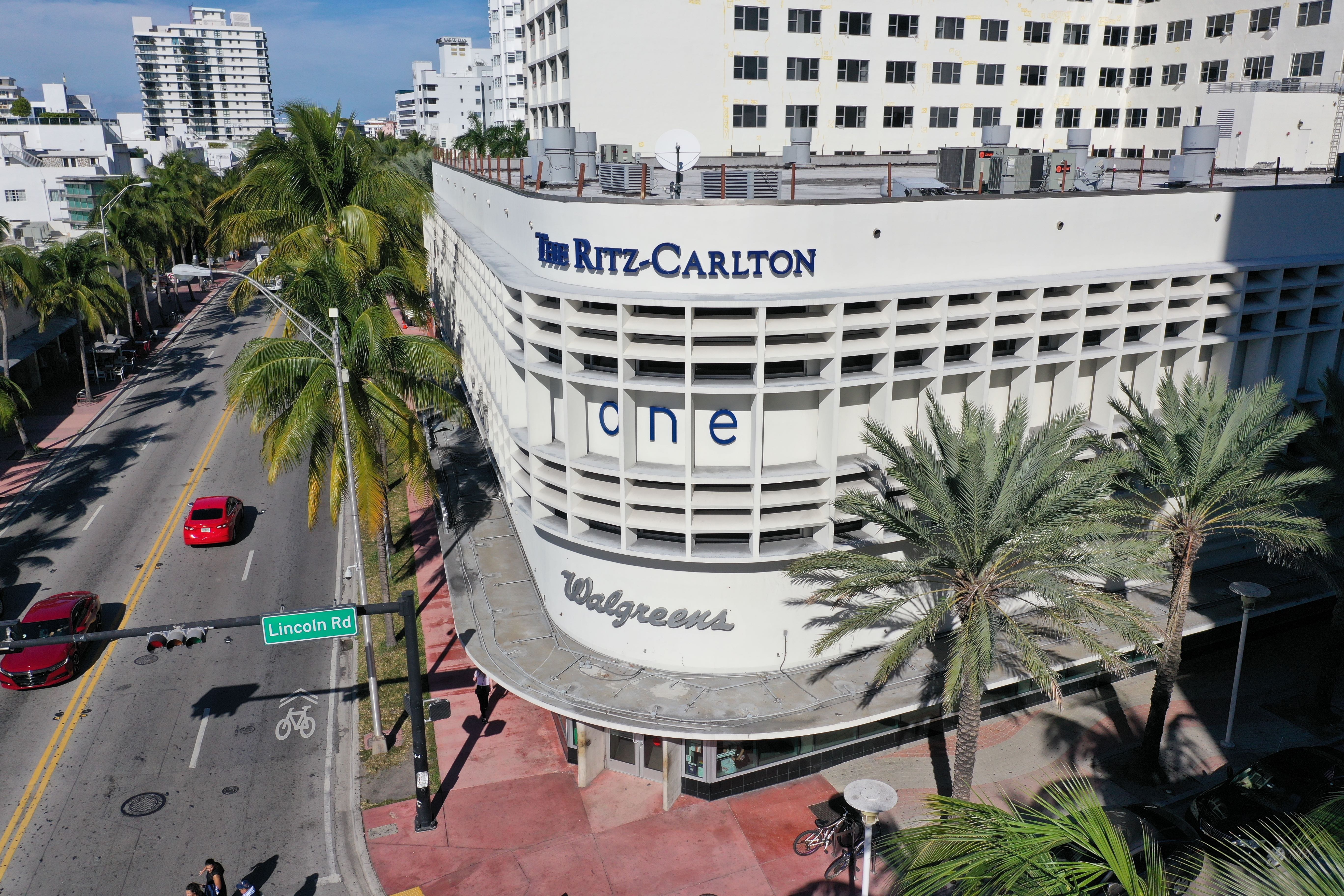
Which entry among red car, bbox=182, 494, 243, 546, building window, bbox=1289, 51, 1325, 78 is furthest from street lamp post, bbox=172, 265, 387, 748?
building window, bbox=1289, 51, 1325, 78

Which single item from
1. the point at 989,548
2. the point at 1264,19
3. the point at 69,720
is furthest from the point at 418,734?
the point at 1264,19

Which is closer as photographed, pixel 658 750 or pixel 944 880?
pixel 944 880

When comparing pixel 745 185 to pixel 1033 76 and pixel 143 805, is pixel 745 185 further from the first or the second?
pixel 1033 76

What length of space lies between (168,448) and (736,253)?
35.8m

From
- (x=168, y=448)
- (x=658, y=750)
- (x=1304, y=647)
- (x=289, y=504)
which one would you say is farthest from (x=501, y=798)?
(x=168, y=448)

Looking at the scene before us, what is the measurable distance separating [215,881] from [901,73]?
43324 millimetres

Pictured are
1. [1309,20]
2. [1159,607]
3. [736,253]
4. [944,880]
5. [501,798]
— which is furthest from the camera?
[1309,20]

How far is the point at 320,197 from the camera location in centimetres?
3809

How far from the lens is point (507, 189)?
84.9 feet

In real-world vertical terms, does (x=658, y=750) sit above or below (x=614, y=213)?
below

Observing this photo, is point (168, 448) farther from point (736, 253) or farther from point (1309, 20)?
point (1309, 20)

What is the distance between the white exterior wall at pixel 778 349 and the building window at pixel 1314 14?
26.0m

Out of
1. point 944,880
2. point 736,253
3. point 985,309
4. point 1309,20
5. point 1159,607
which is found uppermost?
point 1309,20

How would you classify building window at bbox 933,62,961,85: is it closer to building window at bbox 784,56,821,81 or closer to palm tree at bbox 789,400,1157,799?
building window at bbox 784,56,821,81
